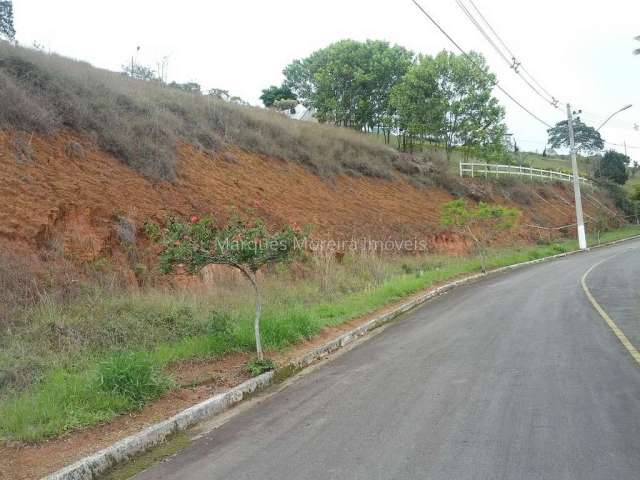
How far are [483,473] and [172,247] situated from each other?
210 inches

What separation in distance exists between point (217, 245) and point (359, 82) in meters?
36.9

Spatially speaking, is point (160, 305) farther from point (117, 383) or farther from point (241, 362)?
point (117, 383)

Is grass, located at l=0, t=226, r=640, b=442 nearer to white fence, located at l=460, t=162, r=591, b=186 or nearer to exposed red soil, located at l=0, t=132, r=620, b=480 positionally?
exposed red soil, located at l=0, t=132, r=620, b=480

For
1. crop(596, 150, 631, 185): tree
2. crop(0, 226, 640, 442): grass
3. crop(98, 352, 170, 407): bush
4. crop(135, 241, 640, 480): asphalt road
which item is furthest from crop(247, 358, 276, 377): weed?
crop(596, 150, 631, 185): tree

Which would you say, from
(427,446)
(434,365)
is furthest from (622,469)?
(434,365)

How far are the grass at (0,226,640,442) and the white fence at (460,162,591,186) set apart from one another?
2593 centimetres

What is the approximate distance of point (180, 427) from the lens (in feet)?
21.2

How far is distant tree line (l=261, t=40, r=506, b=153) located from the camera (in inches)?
1571

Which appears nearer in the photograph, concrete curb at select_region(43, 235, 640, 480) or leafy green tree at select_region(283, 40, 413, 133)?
concrete curb at select_region(43, 235, 640, 480)

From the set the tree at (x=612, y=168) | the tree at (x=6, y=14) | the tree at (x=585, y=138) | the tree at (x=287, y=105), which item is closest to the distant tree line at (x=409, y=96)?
the tree at (x=287, y=105)

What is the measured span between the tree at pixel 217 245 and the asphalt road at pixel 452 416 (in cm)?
198

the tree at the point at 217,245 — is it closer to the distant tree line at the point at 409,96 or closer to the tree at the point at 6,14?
the distant tree line at the point at 409,96

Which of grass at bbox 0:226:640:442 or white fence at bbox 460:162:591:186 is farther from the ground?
white fence at bbox 460:162:591:186

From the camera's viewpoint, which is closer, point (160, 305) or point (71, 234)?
point (160, 305)
